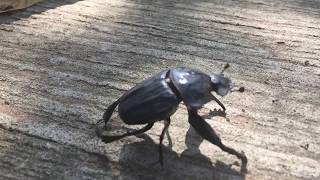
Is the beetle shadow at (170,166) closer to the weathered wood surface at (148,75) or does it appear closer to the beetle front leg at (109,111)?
the weathered wood surface at (148,75)

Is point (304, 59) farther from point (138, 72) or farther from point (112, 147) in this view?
point (112, 147)

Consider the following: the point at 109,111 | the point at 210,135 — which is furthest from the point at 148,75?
the point at 210,135

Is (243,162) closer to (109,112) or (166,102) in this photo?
(166,102)

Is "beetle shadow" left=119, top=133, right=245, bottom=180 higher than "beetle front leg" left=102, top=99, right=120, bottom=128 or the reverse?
the reverse

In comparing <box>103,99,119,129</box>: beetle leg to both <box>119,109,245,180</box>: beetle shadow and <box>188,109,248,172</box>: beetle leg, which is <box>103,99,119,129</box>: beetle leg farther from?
<box>188,109,248,172</box>: beetle leg

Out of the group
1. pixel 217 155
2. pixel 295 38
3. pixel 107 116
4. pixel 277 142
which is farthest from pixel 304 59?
pixel 107 116

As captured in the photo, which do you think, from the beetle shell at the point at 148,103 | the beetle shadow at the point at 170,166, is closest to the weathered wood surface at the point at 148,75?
the beetle shadow at the point at 170,166

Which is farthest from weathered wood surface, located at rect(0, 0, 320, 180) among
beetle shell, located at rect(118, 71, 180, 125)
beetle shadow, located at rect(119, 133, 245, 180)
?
beetle shell, located at rect(118, 71, 180, 125)
